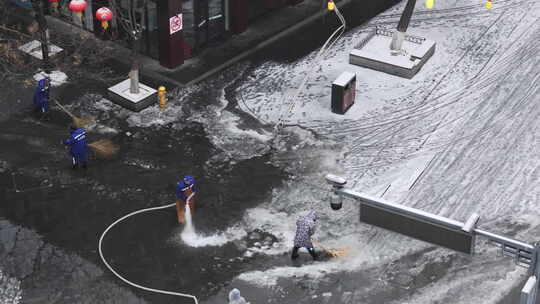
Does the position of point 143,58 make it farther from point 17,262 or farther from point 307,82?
point 17,262

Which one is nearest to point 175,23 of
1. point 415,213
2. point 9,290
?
point 9,290

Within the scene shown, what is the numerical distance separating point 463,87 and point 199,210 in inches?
448

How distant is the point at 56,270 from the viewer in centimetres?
1986

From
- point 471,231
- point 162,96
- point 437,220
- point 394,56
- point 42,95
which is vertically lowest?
point 162,96

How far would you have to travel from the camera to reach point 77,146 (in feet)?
75.1

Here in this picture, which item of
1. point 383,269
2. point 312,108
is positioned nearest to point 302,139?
point 312,108

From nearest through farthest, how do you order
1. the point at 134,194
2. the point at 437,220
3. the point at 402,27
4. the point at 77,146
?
the point at 437,220 → the point at 134,194 → the point at 77,146 → the point at 402,27

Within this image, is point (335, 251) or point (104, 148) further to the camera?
point (104, 148)

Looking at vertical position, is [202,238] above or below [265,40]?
below

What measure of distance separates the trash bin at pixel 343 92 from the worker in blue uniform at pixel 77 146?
8219mm

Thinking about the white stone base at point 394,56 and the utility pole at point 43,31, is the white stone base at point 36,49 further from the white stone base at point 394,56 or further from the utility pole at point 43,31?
the white stone base at point 394,56

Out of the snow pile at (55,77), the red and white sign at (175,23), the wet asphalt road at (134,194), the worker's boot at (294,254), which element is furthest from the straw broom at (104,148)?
the worker's boot at (294,254)

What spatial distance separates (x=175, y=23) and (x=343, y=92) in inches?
263

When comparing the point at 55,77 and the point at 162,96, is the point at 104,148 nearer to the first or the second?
the point at 162,96
